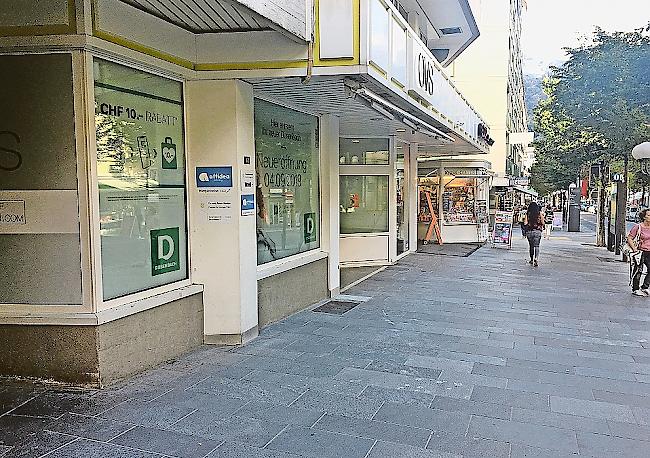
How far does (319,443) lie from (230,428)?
29.7 inches

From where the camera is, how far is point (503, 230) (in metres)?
20.8

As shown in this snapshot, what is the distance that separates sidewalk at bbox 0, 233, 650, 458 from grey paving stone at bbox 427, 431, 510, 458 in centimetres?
2

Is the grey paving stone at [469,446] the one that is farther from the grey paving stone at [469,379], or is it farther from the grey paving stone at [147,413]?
the grey paving stone at [147,413]

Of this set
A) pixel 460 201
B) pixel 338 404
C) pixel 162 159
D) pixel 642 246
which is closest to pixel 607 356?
pixel 338 404

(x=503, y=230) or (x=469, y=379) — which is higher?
(x=503, y=230)

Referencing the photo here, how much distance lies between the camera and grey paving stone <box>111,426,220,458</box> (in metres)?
4.28

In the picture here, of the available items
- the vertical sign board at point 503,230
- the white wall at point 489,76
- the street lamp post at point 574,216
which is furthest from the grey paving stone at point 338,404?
the white wall at point 489,76

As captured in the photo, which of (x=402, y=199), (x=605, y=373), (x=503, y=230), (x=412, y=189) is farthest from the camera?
(x=503, y=230)

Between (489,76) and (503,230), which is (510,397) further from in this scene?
(489,76)

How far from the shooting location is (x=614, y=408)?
5355 millimetres

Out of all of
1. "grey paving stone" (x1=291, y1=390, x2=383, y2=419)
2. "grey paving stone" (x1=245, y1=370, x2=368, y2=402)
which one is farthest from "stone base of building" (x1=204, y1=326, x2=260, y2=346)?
"grey paving stone" (x1=291, y1=390, x2=383, y2=419)

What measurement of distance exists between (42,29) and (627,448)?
5916mm

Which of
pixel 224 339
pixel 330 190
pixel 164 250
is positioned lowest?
pixel 224 339

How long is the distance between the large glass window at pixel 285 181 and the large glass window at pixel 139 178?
1.41 m
